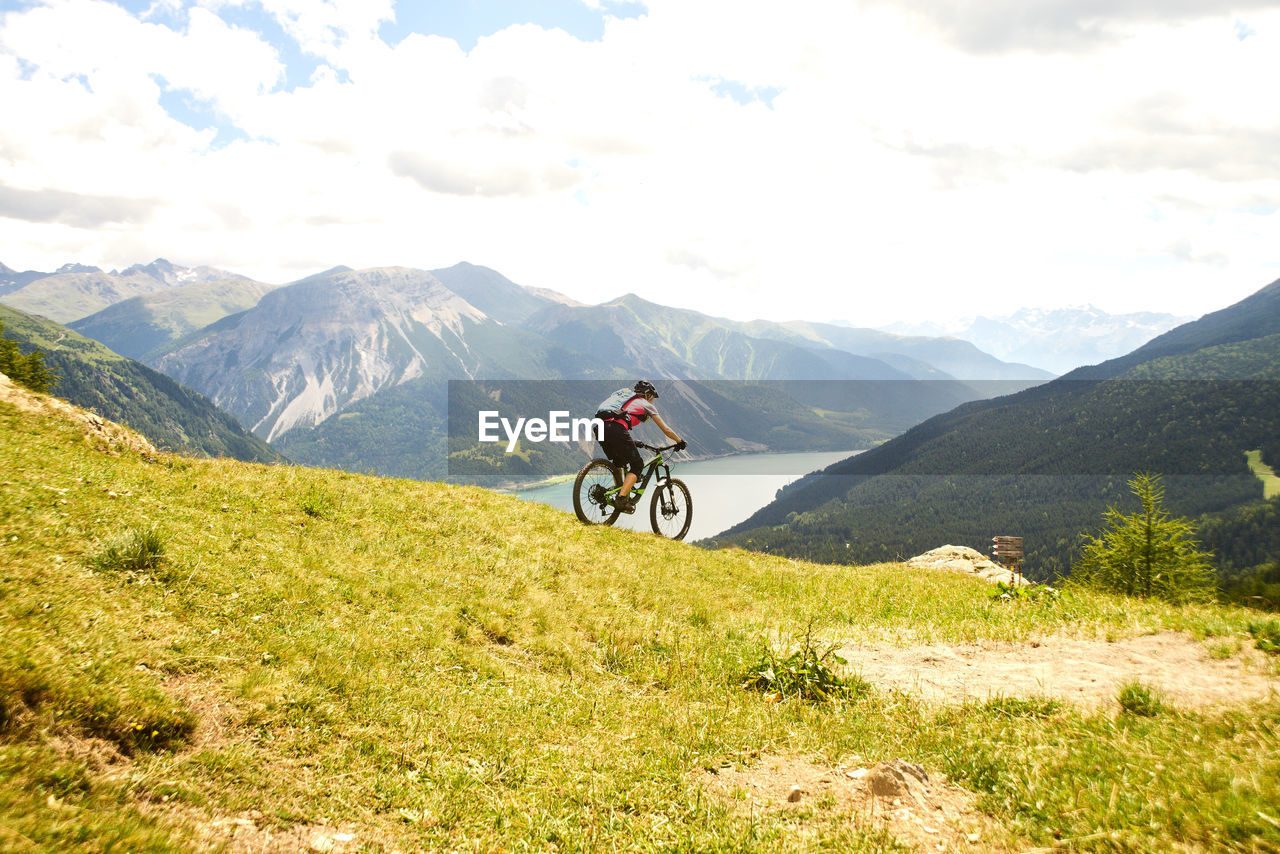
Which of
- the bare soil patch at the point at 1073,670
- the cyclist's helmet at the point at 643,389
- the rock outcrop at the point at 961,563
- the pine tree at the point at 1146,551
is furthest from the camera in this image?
the pine tree at the point at 1146,551

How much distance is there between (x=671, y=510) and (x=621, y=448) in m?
3.03

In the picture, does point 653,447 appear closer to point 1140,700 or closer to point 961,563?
point 1140,700

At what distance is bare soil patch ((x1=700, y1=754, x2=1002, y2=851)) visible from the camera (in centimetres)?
432

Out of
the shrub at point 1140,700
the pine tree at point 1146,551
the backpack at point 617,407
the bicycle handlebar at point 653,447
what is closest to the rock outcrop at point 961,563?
the bicycle handlebar at point 653,447

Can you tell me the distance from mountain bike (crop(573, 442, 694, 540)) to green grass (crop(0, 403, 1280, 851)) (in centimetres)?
519

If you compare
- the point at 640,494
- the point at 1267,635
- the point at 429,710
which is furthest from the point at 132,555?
the point at 1267,635

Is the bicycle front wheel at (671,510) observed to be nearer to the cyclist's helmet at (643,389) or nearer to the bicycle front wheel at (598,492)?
the bicycle front wheel at (598,492)

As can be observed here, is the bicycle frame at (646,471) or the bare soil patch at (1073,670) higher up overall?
the bicycle frame at (646,471)

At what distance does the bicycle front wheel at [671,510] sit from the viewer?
55.9 feet

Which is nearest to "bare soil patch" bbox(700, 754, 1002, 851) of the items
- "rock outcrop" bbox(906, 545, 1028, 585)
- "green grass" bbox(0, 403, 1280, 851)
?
"green grass" bbox(0, 403, 1280, 851)

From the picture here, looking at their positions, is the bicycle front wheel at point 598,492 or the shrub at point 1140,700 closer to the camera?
the shrub at point 1140,700

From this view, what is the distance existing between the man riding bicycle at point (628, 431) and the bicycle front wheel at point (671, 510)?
1316 millimetres

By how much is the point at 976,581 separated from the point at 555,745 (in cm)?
1460

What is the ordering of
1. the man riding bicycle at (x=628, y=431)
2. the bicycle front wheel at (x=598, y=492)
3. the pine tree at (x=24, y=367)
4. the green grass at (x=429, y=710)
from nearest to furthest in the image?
1. the green grass at (x=429, y=710)
2. the man riding bicycle at (x=628, y=431)
3. the bicycle front wheel at (x=598, y=492)
4. the pine tree at (x=24, y=367)
